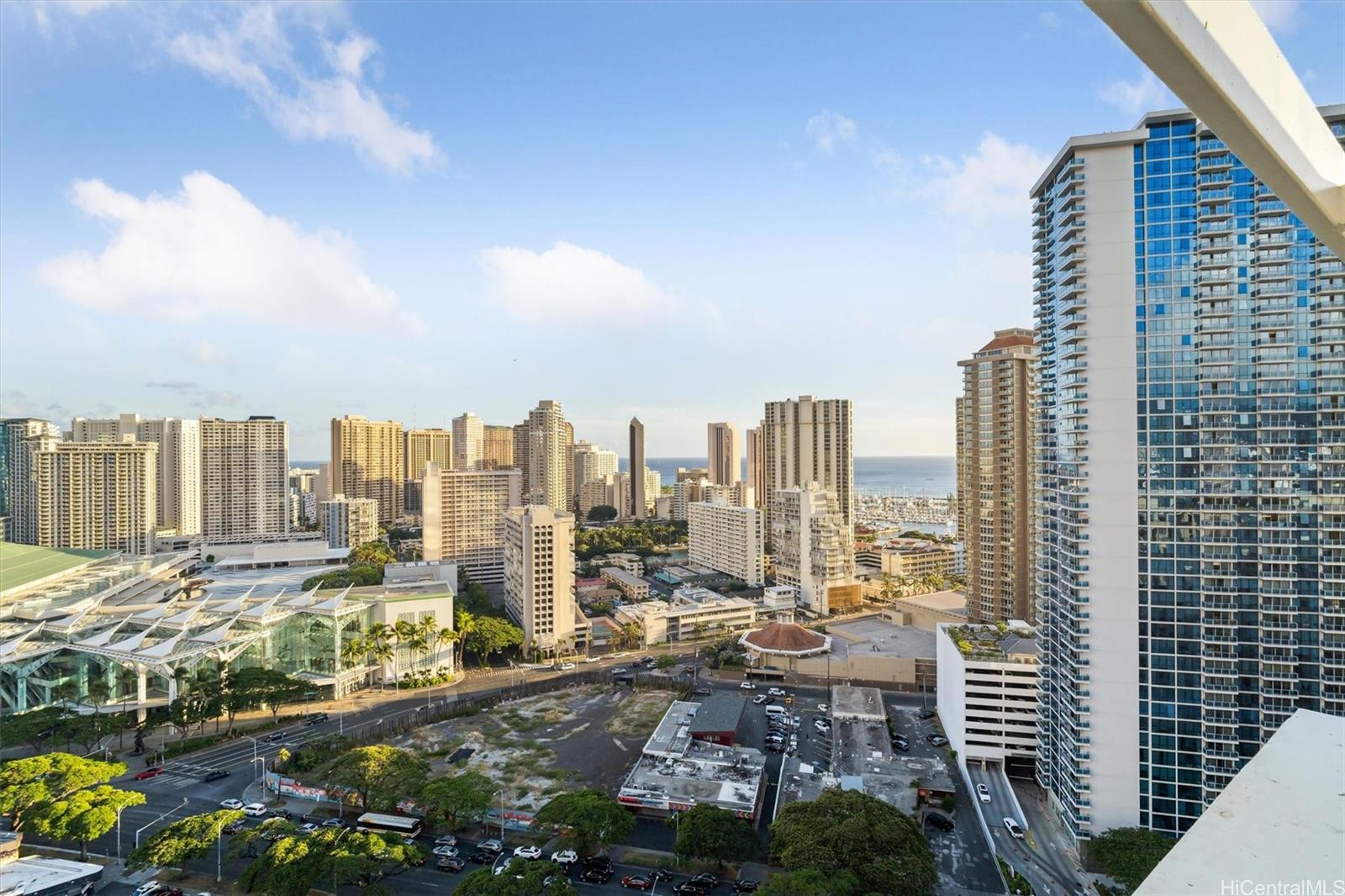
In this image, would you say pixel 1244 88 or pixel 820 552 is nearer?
pixel 1244 88

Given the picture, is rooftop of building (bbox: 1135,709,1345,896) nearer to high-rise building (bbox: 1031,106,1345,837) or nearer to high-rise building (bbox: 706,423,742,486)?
high-rise building (bbox: 1031,106,1345,837)

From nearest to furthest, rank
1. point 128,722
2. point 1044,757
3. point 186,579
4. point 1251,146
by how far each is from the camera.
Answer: point 1251,146
point 1044,757
point 128,722
point 186,579

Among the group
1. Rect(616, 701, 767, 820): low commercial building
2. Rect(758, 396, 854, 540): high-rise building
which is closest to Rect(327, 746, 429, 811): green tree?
Rect(616, 701, 767, 820): low commercial building

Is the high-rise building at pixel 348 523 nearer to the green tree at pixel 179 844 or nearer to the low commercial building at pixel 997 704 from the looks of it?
the green tree at pixel 179 844

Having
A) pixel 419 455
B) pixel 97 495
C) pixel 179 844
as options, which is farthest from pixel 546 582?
→ pixel 419 455

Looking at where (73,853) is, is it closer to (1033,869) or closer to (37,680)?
(37,680)

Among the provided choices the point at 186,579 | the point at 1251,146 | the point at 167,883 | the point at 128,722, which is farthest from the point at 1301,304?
the point at 186,579

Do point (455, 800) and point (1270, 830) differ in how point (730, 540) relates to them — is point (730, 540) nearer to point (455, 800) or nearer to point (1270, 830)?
point (455, 800)
